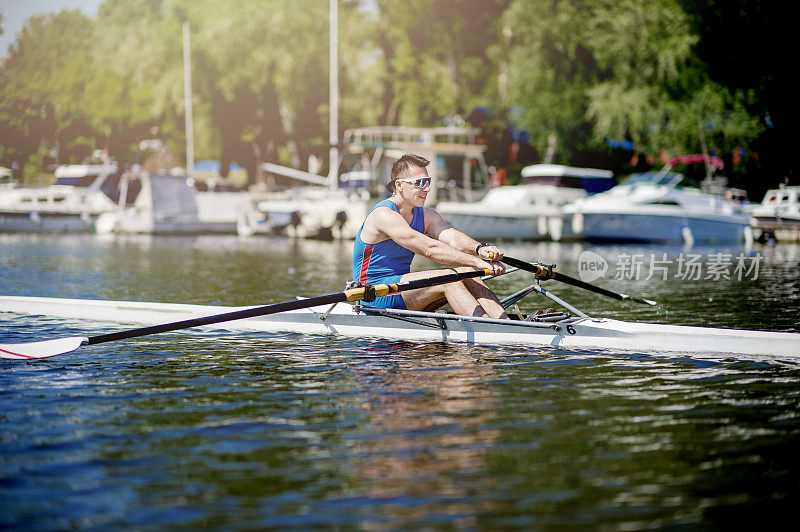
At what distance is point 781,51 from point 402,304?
102 ft

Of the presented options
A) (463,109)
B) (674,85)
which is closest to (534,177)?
(674,85)

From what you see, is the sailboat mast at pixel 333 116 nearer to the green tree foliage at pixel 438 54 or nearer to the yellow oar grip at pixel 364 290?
the green tree foliage at pixel 438 54

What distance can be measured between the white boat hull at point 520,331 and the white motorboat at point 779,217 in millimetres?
24391

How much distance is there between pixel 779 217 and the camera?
1235 inches

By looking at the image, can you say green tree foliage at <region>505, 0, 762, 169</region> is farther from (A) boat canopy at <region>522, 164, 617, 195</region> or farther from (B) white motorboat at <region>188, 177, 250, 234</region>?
(B) white motorboat at <region>188, 177, 250, 234</region>

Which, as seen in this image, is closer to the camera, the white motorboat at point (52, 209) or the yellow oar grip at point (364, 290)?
the yellow oar grip at point (364, 290)

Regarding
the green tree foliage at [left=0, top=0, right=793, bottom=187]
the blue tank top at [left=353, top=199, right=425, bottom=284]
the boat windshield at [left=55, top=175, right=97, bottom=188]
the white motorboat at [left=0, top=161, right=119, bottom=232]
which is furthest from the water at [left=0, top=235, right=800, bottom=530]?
the boat windshield at [left=55, top=175, right=97, bottom=188]

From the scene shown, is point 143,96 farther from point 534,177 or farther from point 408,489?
point 408,489

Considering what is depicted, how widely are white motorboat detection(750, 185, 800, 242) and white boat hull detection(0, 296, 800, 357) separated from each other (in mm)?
24391

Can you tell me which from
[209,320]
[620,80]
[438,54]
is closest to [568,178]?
[620,80]

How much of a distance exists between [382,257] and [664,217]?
2361 cm

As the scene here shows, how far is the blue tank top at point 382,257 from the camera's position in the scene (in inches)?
356

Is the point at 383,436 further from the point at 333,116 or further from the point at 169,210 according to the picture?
the point at 333,116

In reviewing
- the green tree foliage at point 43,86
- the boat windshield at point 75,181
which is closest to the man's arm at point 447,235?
the boat windshield at point 75,181
